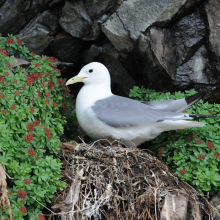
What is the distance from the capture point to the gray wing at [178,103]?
3607 millimetres

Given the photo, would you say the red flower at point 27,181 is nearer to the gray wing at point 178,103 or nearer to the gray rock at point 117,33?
the gray wing at point 178,103

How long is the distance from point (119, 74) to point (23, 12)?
4.38 feet

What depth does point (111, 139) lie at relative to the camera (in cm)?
356

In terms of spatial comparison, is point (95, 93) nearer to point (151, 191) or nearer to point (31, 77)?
point (31, 77)

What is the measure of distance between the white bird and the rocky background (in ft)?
1.72

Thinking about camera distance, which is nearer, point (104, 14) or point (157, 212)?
point (157, 212)

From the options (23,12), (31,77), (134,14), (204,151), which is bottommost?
(204,151)

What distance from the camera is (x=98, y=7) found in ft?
13.4

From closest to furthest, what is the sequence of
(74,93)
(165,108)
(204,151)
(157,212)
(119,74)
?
(157,212), (204,151), (165,108), (119,74), (74,93)

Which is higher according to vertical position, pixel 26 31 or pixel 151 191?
pixel 26 31

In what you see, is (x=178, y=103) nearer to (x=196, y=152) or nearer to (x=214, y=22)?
(x=196, y=152)

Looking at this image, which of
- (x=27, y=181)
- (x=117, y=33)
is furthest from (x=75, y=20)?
(x=27, y=181)

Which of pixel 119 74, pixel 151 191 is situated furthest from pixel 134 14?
pixel 151 191

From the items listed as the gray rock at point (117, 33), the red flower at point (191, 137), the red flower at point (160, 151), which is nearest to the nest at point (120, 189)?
the red flower at point (160, 151)
